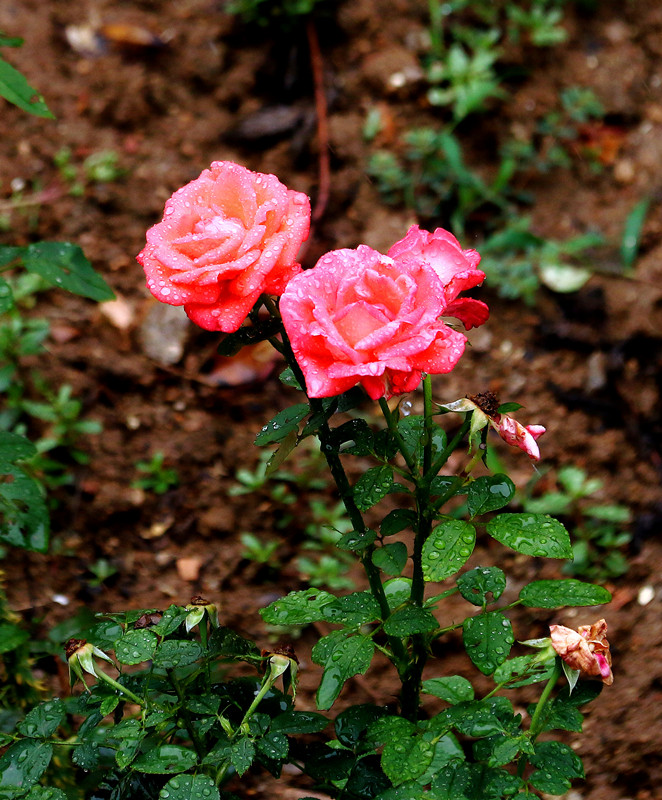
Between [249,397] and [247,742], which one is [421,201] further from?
[247,742]

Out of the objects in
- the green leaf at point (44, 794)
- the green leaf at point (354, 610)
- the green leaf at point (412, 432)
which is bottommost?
the green leaf at point (44, 794)

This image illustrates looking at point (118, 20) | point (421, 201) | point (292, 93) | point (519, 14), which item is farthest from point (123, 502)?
point (519, 14)

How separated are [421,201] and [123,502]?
1.32 meters

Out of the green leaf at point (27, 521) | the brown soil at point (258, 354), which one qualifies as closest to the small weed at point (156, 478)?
the brown soil at point (258, 354)

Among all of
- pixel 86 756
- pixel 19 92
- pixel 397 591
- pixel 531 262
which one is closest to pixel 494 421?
pixel 397 591

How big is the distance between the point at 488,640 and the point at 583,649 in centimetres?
11

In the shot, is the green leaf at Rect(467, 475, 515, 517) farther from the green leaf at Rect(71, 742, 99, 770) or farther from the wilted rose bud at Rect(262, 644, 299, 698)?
the green leaf at Rect(71, 742, 99, 770)

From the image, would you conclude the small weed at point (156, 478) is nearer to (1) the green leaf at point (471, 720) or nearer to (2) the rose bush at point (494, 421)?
(1) the green leaf at point (471, 720)

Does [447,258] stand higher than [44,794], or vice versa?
[447,258]

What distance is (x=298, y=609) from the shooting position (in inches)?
42.8

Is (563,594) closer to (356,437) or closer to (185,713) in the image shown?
(356,437)

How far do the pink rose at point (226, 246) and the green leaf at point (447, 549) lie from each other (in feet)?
1.07

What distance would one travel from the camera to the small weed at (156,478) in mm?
2027

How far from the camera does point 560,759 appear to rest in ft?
3.22
